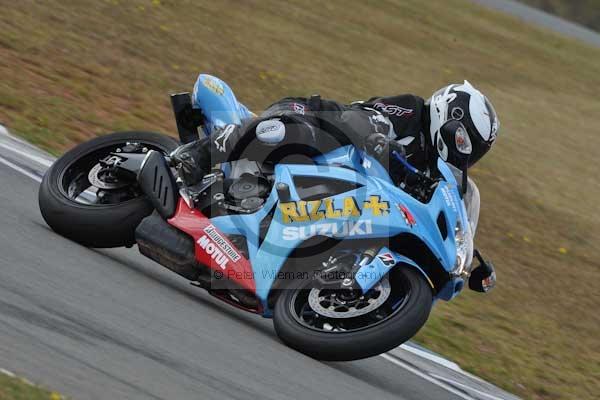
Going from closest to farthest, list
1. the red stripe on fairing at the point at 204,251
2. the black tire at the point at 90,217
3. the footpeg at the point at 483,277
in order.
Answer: the red stripe on fairing at the point at 204,251, the black tire at the point at 90,217, the footpeg at the point at 483,277

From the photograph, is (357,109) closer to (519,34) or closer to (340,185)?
(340,185)

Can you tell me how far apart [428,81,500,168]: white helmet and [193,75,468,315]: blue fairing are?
14cm

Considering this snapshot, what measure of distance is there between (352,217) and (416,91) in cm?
1152

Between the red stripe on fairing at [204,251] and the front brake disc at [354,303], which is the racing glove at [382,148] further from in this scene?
the red stripe on fairing at [204,251]

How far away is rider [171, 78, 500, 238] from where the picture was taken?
600cm

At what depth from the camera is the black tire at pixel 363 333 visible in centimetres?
539

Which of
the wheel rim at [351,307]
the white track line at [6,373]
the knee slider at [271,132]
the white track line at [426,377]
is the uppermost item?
the white track line at [6,373]

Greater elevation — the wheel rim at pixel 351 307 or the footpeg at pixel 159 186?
the footpeg at pixel 159 186

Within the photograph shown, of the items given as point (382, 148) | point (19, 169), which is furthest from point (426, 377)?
point (19, 169)

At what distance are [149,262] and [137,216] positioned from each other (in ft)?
2.13

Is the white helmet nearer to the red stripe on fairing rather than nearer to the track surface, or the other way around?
the red stripe on fairing

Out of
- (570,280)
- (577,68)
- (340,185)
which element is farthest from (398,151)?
(577,68)

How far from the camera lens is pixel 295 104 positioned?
629cm

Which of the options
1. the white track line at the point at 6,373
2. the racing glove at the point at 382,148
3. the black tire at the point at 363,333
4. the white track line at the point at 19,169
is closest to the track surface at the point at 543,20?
the white track line at the point at 19,169
